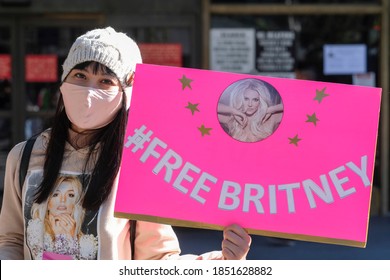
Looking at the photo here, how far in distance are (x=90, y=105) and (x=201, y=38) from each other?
582cm

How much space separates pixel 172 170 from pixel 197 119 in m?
0.18

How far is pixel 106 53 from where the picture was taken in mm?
2275

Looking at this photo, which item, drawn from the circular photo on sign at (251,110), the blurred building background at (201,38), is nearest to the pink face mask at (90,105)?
the circular photo on sign at (251,110)

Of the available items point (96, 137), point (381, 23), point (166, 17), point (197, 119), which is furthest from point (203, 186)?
point (381, 23)

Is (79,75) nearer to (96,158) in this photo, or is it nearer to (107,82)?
(107,82)

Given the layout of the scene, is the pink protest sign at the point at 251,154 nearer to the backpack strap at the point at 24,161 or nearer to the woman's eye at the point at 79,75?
the woman's eye at the point at 79,75

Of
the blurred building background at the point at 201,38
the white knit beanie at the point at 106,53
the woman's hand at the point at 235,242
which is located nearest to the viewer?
the woman's hand at the point at 235,242

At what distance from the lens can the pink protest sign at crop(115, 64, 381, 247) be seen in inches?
86.7

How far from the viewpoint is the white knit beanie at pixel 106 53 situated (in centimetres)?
227

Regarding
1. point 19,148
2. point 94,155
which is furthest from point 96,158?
Answer: point 19,148

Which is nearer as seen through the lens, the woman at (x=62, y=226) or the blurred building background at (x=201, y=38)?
the woman at (x=62, y=226)

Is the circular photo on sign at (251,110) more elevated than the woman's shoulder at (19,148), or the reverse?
the circular photo on sign at (251,110)

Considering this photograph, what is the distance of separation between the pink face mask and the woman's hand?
540 millimetres
